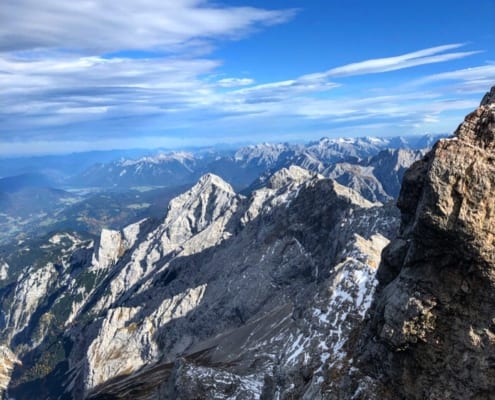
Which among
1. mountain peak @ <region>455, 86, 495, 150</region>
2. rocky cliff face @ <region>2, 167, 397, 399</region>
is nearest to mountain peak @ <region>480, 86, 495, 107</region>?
mountain peak @ <region>455, 86, 495, 150</region>

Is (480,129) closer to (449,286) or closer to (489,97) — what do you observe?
(489,97)

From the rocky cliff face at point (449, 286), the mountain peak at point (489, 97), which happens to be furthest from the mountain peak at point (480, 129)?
the mountain peak at point (489, 97)

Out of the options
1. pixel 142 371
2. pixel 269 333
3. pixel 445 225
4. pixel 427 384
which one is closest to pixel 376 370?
pixel 427 384

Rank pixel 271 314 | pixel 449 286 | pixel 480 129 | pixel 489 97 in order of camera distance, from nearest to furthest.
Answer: pixel 480 129 < pixel 449 286 < pixel 489 97 < pixel 271 314

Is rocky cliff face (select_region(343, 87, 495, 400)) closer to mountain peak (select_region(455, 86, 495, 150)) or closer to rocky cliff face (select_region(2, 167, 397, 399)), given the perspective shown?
mountain peak (select_region(455, 86, 495, 150))

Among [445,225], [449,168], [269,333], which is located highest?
[449,168]

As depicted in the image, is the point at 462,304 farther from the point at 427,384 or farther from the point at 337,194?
the point at 337,194

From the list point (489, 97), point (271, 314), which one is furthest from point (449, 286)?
point (271, 314)

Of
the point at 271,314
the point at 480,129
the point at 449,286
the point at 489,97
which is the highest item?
the point at 489,97
